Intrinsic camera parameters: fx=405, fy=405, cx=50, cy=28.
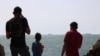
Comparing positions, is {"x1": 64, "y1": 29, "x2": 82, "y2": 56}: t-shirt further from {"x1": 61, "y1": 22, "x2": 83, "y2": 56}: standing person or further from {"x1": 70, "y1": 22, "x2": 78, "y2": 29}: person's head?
{"x1": 70, "y1": 22, "x2": 78, "y2": 29}: person's head

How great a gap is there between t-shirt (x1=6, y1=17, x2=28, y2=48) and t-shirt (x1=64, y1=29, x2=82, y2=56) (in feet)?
6.59

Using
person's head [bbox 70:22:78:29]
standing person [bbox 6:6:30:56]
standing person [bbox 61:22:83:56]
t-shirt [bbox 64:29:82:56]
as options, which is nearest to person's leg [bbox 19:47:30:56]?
standing person [bbox 6:6:30:56]

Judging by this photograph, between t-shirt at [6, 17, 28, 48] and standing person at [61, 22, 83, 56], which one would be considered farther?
standing person at [61, 22, 83, 56]

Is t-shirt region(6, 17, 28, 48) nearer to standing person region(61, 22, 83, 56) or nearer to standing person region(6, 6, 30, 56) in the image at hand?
standing person region(6, 6, 30, 56)

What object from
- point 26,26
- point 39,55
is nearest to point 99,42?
point 39,55

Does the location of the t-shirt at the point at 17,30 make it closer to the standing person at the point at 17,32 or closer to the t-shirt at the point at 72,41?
the standing person at the point at 17,32

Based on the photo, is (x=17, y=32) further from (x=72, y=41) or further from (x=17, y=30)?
(x=72, y=41)

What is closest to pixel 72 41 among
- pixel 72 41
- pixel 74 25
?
pixel 72 41

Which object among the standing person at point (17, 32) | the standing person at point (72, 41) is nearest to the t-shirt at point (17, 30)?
the standing person at point (17, 32)

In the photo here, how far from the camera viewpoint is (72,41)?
12.0 meters

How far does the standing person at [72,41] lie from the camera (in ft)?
39.0

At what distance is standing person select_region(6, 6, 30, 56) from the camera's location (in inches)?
403

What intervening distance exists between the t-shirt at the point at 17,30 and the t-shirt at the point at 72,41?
2.01 meters

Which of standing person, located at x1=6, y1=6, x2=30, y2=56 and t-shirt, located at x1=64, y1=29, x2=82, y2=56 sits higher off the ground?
standing person, located at x1=6, y1=6, x2=30, y2=56
